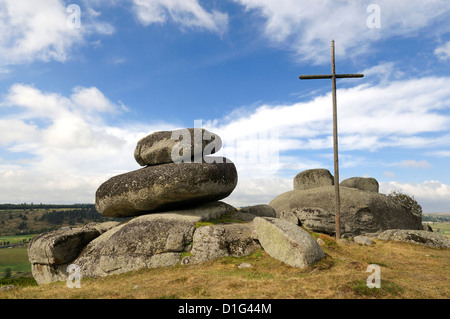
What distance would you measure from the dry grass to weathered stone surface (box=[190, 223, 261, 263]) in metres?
0.60

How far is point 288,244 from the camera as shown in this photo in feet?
42.2

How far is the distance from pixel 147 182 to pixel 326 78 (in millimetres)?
13670

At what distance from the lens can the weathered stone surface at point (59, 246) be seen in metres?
16.4

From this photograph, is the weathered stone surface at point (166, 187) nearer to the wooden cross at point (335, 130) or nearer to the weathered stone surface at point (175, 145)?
the weathered stone surface at point (175, 145)

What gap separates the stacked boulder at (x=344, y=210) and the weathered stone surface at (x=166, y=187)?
5720 millimetres

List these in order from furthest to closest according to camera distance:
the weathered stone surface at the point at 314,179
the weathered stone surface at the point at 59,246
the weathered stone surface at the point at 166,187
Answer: the weathered stone surface at the point at 314,179
the weathered stone surface at the point at 166,187
the weathered stone surface at the point at 59,246

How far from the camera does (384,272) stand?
467 inches

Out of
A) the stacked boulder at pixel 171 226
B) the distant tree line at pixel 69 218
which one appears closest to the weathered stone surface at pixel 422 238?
the stacked boulder at pixel 171 226

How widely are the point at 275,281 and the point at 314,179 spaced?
62.7 feet

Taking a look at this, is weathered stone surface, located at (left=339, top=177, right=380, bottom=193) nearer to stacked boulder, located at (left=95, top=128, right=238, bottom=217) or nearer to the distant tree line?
stacked boulder, located at (left=95, top=128, right=238, bottom=217)

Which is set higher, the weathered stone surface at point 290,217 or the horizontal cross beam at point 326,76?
the horizontal cross beam at point 326,76

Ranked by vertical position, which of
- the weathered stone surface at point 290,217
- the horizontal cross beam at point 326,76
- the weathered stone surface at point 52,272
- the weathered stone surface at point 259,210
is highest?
the horizontal cross beam at point 326,76

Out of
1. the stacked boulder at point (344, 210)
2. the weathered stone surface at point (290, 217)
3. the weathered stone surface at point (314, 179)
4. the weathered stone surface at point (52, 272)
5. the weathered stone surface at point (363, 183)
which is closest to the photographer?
the weathered stone surface at point (52, 272)
